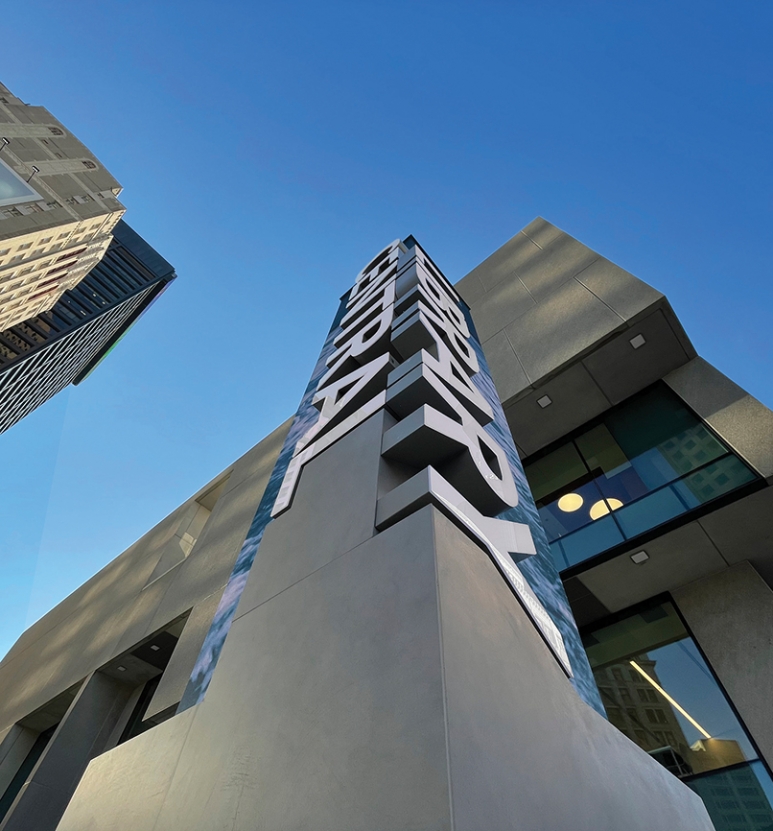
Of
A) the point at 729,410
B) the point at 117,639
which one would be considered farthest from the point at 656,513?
the point at 117,639

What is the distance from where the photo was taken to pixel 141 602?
1420 centimetres

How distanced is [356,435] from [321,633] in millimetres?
1983

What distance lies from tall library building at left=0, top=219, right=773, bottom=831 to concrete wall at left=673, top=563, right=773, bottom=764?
1.0 inches

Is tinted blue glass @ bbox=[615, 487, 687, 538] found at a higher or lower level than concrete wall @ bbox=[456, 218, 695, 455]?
lower

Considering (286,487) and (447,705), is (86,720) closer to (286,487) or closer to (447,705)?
(286,487)

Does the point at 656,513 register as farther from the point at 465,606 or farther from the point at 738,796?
the point at 465,606

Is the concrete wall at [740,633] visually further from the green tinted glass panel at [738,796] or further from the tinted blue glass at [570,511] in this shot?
the tinted blue glass at [570,511]

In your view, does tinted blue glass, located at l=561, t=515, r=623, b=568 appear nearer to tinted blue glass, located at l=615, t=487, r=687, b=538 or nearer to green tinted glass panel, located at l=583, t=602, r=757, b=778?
tinted blue glass, located at l=615, t=487, r=687, b=538

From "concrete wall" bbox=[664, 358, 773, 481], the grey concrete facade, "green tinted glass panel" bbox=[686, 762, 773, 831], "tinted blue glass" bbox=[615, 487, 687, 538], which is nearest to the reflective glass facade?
"tinted blue glass" bbox=[615, 487, 687, 538]

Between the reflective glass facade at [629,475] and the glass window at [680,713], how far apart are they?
57.6 inches

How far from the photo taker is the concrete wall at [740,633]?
6.38 meters

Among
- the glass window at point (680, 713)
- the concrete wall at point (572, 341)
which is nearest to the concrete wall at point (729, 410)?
the concrete wall at point (572, 341)

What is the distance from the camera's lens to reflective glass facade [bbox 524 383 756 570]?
794cm

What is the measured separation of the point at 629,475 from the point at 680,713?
3.86 metres
